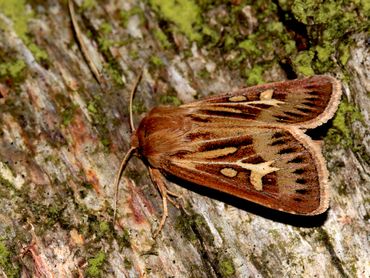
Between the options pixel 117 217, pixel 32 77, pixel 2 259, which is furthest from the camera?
pixel 32 77

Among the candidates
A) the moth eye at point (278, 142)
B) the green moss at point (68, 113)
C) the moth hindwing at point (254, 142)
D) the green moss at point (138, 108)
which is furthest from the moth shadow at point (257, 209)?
the green moss at point (68, 113)

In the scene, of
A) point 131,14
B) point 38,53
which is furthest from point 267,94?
point 38,53

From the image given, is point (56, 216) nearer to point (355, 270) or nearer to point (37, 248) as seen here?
point (37, 248)

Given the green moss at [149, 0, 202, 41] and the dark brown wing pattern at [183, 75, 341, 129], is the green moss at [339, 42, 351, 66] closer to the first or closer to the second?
the dark brown wing pattern at [183, 75, 341, 129]

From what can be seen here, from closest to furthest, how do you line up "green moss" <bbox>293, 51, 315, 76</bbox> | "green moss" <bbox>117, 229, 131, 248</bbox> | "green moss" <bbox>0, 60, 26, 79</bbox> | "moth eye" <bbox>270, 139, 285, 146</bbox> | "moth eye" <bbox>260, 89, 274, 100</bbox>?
"moth eye" <bbox>270, 139, 285, 146</bbox> → "green moss" <bbox>117, 229, 131, 248</bbox> → "moth eye" <bbox>260, 89, 274, 100</bbox> → "green moss" <bbox>293, 51, 315, 76</bbox> → "green moss" <bbox>0, 60, 26, 79</bbox>

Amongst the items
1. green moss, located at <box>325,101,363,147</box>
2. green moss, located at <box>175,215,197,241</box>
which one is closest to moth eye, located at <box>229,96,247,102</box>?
green moss, located at <box>325,101,363,147</box>

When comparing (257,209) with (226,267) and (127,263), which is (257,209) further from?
(127,263)

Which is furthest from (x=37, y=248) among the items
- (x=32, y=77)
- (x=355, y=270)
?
(x=355, y=270)
